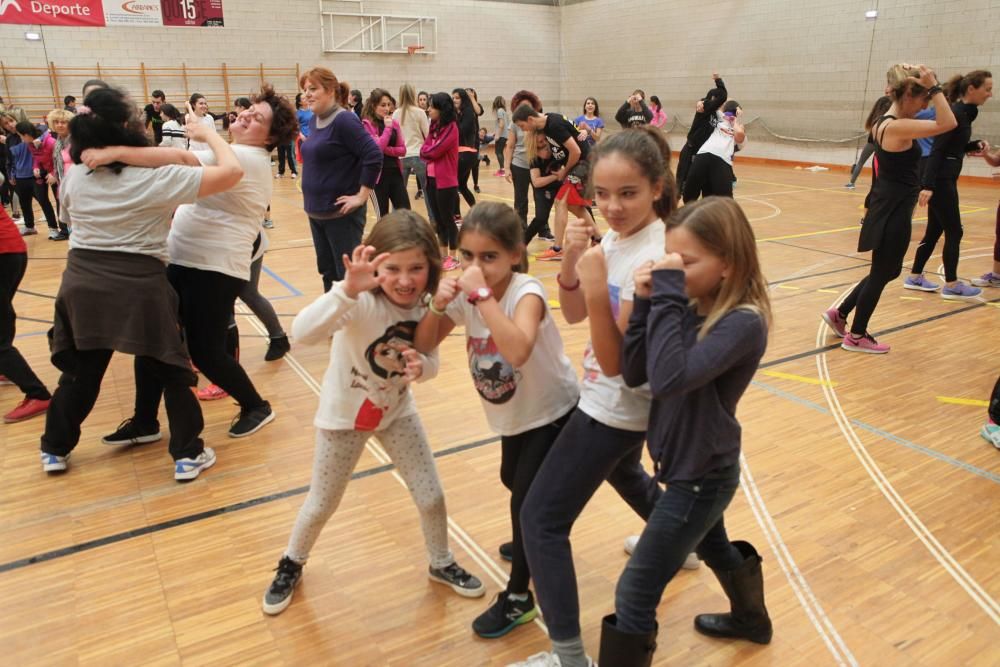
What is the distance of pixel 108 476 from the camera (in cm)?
329

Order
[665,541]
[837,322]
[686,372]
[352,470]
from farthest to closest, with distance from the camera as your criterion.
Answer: [837,322] < [352,470] < [665,541] < [686,372]

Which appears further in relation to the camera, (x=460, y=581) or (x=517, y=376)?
(x=460, y=581)

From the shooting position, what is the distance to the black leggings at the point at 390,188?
6859 mm

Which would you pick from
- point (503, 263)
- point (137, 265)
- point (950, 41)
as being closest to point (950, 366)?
point (503, 263)

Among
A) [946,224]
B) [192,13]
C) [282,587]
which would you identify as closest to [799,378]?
[946,224]

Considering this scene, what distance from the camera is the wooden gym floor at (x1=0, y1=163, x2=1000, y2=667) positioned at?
2219 mm

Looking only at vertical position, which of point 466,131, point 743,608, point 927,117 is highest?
point 927,117

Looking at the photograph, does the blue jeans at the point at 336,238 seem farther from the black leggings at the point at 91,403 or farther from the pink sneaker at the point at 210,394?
the black leggings at the point at 91,403

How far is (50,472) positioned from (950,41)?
15337 millimetres

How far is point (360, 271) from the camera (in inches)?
75.8

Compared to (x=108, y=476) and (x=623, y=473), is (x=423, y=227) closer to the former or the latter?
(x=623, y=473)

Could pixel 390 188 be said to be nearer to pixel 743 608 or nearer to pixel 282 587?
pixel 282 587

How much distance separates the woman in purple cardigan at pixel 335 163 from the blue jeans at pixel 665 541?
3.24 m

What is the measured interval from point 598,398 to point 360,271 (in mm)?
728
